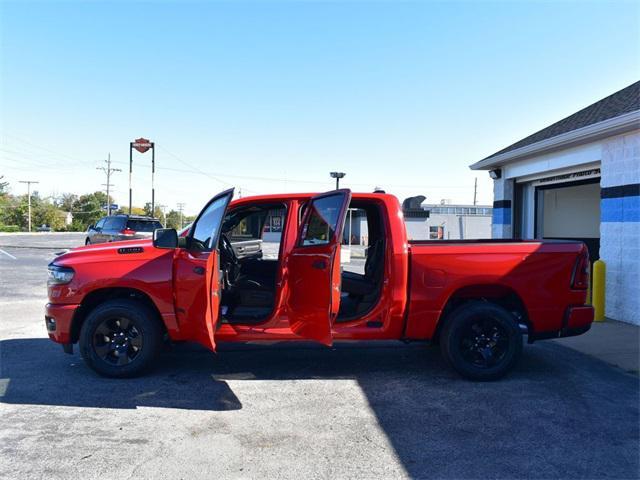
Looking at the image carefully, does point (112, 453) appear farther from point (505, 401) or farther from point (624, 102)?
point (624, 102)

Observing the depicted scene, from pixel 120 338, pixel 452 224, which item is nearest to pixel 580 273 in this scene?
pixel 120 338

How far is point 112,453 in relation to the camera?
350 centimetres

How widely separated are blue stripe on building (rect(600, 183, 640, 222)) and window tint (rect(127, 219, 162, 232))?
15893mm

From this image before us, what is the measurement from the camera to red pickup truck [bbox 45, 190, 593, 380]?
480 cm

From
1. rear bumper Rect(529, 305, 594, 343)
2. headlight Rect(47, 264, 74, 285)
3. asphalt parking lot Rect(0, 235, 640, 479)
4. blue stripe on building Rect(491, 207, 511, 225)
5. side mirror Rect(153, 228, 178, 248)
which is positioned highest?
blue stripe on building Rect(491, 207, 511, 225)

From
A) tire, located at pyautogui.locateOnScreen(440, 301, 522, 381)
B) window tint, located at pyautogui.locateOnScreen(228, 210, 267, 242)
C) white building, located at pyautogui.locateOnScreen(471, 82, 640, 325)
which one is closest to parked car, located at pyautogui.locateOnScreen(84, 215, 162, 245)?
white building, located at pyautogui.locateOnScreen(471, 82, 640, 325)

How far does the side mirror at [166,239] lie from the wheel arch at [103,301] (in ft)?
1.79

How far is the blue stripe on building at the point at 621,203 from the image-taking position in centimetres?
803

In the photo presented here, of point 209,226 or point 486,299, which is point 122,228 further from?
point 486,299

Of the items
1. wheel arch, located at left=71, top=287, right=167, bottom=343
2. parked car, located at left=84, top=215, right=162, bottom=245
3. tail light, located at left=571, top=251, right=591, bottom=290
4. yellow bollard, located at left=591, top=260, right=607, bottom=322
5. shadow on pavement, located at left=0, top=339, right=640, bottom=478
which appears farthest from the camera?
parked car, located at left=84, top=215, right=162, bottom=245

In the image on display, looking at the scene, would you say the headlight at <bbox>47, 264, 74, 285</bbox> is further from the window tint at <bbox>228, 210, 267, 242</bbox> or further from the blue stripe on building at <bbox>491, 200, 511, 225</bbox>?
the blue stripe on building at <bbox>491, 200, 511, 225</bbox>

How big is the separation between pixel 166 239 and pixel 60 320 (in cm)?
135

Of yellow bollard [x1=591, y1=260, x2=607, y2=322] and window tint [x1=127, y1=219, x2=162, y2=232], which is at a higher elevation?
window tint [x1=127, y1=219, x2=162, y2=232]

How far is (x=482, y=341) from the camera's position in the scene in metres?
5.14
